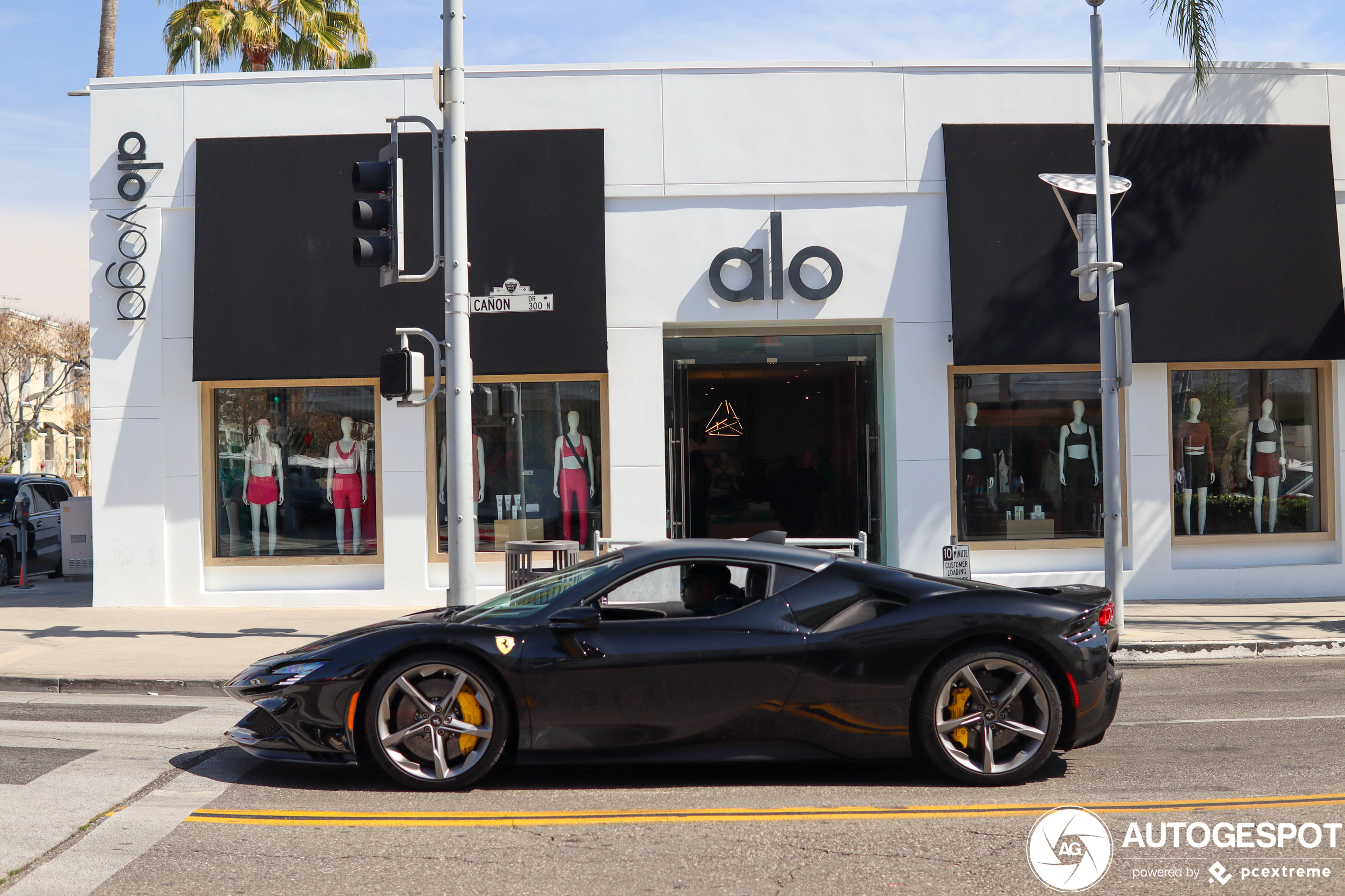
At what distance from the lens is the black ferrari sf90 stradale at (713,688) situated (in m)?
5.29

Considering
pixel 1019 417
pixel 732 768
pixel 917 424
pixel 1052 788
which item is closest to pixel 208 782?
pixel 732 768

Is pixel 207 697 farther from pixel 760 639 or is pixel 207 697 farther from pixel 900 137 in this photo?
pixel 900 137

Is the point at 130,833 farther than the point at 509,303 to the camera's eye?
No

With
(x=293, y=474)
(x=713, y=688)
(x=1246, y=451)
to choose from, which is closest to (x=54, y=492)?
(x=293, y=474)

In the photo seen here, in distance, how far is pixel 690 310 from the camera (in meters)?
13.6

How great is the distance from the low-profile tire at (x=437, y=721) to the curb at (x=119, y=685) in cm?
398

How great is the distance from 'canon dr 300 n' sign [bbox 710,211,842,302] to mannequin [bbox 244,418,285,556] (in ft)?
20.2

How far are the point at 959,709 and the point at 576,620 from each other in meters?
2.00

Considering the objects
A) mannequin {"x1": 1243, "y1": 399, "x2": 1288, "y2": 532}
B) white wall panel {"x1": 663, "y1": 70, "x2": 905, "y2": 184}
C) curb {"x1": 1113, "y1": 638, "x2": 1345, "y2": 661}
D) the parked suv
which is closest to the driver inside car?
curb {"x1": 1113, "y1": 638, "x2": 1345, "y2": 661}

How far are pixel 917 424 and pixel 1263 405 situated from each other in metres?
4.71

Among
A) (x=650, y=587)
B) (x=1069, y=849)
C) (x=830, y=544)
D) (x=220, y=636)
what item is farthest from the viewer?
(x=220, y=636)

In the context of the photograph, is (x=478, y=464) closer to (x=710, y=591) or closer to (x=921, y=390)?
(x=921, y=390)

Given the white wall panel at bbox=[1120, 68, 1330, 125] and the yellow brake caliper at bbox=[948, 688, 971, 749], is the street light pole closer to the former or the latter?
the white wall panel at bbox=[1120, 68, 1330, 125]

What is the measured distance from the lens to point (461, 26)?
31.5 feet
